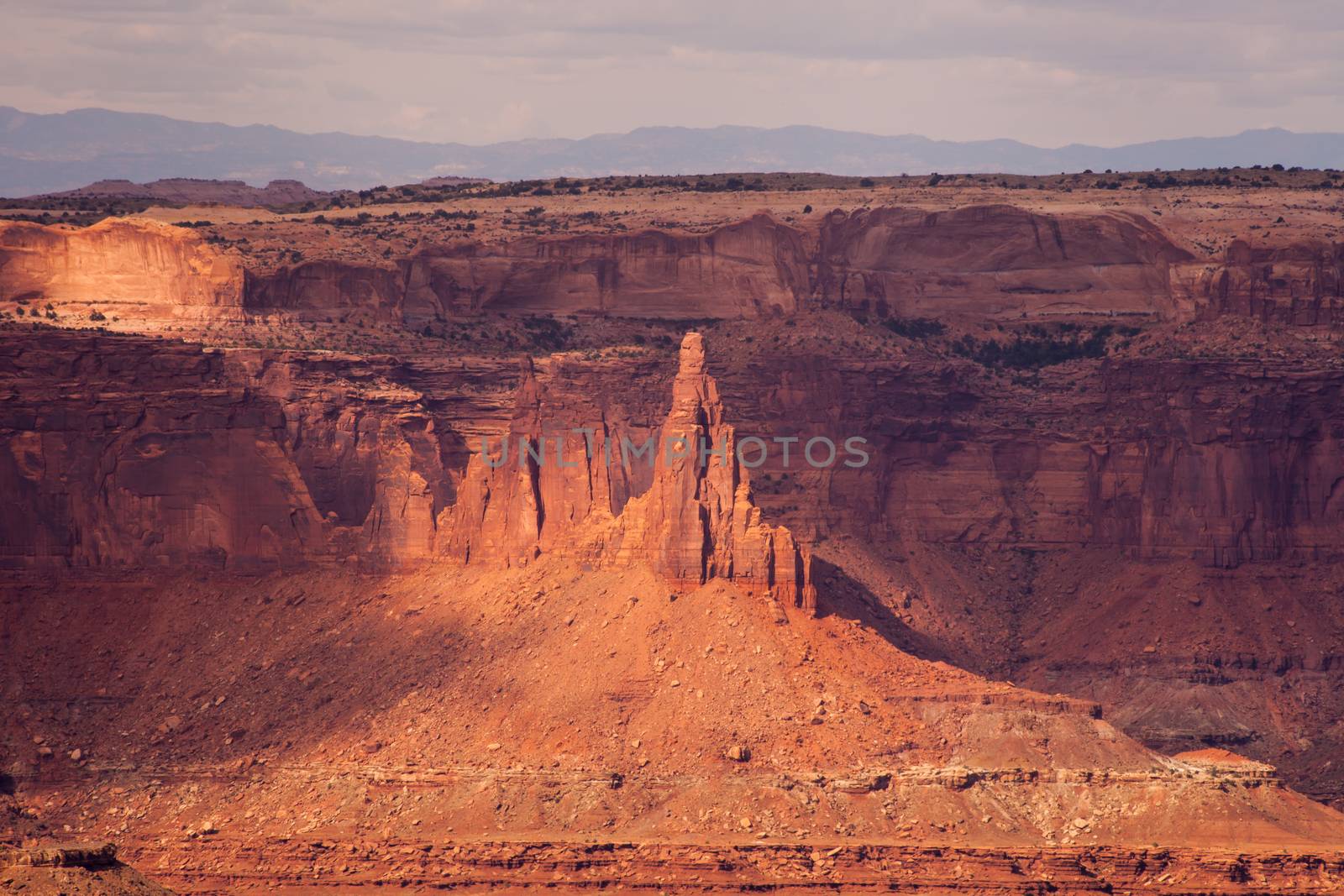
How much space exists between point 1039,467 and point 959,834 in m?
27.1

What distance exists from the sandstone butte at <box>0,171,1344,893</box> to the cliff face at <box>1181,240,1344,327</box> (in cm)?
16

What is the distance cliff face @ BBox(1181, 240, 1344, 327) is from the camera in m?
106

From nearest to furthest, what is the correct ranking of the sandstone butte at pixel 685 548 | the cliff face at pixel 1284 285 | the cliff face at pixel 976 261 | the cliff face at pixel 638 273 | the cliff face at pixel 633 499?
the sandstone butte at pixel 685 548 → the cliff face at pixel 633 499 → the cliff face at pixel 1284 285 → the cliff face at pixel 638 273 → the cliff face at pixel 976 261

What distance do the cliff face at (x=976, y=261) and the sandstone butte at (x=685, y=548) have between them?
14 cm

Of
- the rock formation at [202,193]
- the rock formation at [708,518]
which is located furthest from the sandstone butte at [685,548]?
the rock formation at [202,193]

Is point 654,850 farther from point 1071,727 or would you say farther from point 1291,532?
point 1291,532

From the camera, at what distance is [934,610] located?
335 ft

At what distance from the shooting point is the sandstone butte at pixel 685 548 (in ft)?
273

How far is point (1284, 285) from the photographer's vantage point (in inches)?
4200

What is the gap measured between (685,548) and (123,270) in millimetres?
24421

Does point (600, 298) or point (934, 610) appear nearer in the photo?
point (934, 610)

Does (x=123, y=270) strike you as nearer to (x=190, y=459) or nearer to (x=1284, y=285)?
(x=190, y=459)

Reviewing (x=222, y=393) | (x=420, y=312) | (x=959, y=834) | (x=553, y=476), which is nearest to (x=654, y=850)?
(x=959, y=834)

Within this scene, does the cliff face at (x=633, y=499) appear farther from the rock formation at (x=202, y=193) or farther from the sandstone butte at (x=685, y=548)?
the rock formation at (x=202, y=193)
